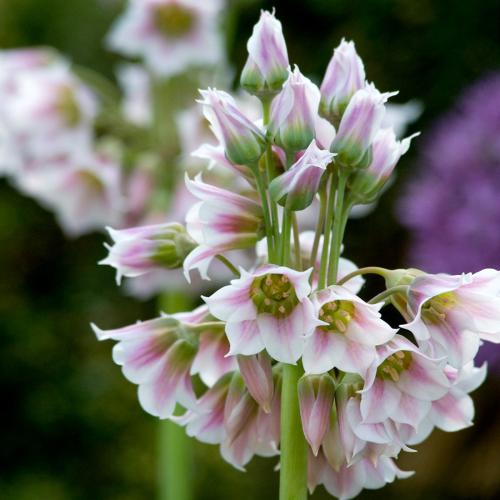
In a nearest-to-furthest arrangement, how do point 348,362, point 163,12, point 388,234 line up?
point 348,362, point 163,12, point 388,234

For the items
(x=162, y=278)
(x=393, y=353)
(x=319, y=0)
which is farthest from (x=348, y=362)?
(x=319, y=0)

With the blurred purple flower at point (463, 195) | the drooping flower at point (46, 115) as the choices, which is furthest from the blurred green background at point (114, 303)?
the drooping flower at point (46, 115)

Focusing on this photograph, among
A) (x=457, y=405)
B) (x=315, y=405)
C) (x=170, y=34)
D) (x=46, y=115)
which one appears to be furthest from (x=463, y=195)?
(x=315, y=405)

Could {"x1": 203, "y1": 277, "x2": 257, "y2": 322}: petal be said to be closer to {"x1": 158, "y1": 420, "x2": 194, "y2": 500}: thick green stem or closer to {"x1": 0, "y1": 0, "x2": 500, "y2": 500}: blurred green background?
{"x1": 158, "y1": 420, "x2": 194, "y2": 500}: thick green stem

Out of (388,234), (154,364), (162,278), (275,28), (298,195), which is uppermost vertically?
(275,28)

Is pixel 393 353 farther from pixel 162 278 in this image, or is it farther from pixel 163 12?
pixel 163 12

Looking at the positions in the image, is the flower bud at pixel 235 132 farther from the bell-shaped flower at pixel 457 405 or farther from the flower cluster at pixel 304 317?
the bell-shaped flower at pixel 457 405
